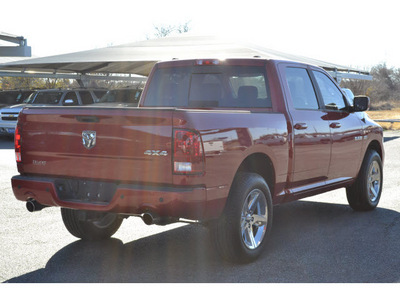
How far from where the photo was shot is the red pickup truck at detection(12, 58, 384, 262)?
17.2 feet

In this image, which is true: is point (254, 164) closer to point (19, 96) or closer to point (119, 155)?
point (119, 155)

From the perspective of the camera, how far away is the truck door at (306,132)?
6.87 metres

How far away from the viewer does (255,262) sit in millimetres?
6016

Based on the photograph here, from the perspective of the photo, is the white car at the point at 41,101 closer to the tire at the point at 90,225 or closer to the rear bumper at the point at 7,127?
the rear bumper at the point at 7,127

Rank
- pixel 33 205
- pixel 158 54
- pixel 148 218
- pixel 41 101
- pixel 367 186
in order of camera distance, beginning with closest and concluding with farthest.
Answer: pixel 148 218
pixel 33 205
pixel 367 186
pixel 41 101
pixel 158 54

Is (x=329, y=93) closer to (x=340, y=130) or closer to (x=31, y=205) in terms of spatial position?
(x=340, y=130)

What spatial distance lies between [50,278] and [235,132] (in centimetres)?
201

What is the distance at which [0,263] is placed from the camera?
234 inches

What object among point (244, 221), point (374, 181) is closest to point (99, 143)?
point (244, 221)

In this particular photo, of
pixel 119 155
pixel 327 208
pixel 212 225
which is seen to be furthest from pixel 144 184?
pixel 327 208

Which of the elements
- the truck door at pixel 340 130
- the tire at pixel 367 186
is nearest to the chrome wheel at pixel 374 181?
the tire at pixel 367 186

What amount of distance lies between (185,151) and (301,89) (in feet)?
8.53
